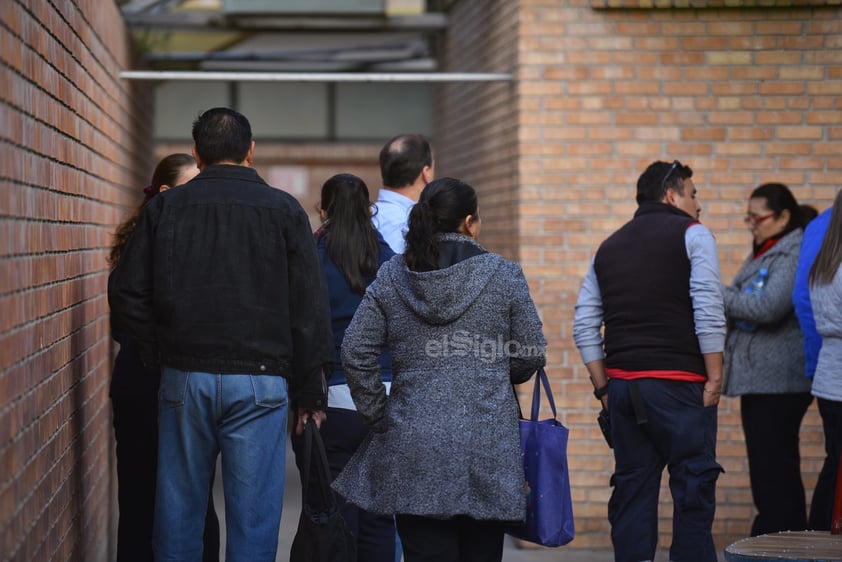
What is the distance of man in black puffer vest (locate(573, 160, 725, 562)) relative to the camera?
5.16 meters

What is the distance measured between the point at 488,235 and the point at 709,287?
2.94m

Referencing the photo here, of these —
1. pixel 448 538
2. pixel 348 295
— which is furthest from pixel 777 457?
pixel 448 538

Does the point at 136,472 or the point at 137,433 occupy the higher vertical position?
the point at 137,433

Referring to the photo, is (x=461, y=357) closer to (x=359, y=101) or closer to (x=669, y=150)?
(x=669, y=150)

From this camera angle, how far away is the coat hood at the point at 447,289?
12.8 feet

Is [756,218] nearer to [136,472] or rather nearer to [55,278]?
[136,472]

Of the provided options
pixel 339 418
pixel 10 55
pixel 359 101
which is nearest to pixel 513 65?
pixel 339 418

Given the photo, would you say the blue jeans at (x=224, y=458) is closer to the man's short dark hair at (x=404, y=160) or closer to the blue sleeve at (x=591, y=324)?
the man's short dark hair at (x=404, y=160)

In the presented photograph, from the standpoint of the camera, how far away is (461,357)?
3.91 m

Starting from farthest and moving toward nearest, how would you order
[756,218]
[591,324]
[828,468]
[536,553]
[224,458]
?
[536,553]
[756,218]
[828,468]
[591,324]
[224,458]

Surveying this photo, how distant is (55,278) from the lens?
13.8 ft

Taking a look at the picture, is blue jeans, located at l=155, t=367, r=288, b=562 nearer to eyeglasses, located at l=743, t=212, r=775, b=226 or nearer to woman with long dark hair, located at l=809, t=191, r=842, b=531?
woman with long dark hair, located at l=809, t=191, r=842, b=531

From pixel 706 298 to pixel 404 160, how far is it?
1.39m

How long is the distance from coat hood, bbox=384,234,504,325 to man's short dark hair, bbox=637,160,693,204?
1.68 metres
